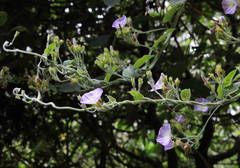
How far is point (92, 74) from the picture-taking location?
1.17 meters

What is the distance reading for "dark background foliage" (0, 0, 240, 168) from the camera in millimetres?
1119

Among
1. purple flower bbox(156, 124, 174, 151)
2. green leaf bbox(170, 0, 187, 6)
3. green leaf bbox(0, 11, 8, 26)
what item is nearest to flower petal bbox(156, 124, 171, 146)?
purple flower bbox(156, 124, 174, 151)

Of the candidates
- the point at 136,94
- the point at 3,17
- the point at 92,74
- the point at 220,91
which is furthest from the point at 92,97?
the point at 92,74

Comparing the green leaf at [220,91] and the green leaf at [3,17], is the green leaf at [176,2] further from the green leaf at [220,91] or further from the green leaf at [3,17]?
the green leaf at [3,17]

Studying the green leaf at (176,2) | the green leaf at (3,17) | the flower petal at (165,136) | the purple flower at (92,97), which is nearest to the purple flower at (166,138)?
the flower petal at (165,136)

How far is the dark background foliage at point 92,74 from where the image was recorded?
3.67ft

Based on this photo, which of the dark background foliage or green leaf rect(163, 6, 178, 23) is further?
the dark background foliage

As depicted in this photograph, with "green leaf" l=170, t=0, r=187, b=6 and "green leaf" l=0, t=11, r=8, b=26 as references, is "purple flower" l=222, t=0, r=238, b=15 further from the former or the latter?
"green leaf" l=0, t=11, r=8, b=26

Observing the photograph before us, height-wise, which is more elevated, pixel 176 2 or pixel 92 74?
pixel 176 2

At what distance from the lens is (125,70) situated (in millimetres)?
765

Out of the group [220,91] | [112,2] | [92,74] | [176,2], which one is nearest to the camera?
[220,91]

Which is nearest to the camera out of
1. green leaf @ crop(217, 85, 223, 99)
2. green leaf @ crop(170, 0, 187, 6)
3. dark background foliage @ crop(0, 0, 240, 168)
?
green leaf @ crop(217, 85, 223, 99)

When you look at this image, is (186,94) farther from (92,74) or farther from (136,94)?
(92,74)

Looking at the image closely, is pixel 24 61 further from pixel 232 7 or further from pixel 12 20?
pixel 232 7
